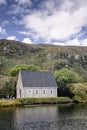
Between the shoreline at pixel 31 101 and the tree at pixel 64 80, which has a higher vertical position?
the tree at pixel 64 80

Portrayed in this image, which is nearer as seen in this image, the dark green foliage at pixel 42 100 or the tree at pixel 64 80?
the dark green foliage at pixel 42 100

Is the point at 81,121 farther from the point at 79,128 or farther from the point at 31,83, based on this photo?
the point at 31,83

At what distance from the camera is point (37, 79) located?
100688 mm

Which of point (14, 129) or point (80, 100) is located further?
point (80, 100)

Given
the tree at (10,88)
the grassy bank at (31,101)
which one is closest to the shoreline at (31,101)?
the grassy bank at (31,101)

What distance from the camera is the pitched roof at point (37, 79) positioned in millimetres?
98312

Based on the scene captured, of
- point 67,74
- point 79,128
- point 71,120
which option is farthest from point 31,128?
point 67,74

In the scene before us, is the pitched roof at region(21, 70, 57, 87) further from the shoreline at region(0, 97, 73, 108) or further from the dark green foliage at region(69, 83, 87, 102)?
the shoreline at region(0, 97, 73, 108)

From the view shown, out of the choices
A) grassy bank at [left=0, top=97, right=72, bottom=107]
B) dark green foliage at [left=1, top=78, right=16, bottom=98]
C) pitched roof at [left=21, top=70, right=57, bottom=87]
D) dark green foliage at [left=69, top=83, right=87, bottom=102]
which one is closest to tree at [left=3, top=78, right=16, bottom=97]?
dark green foliage at [left=1, top=78, right=16, bottom=98]

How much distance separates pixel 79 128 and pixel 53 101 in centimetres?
4835

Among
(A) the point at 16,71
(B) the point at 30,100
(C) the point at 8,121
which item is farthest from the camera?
(A) the point at 16,71

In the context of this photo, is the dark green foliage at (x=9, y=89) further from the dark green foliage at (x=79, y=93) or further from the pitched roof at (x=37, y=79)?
the dark green foliage at (x=79, y=93)

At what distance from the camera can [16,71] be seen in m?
118

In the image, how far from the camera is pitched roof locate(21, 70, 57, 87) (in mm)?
98312
